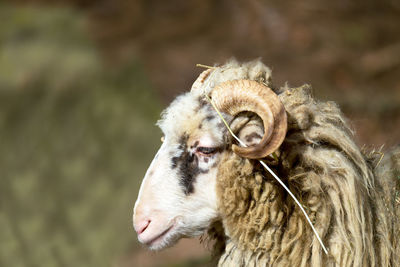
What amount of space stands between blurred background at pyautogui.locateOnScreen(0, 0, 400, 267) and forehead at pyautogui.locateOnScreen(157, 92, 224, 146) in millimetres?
3612

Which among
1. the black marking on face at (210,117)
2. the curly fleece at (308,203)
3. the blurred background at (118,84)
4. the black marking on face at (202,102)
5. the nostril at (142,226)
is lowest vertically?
the curly fleece at (308,203)

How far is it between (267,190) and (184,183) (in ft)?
1.30

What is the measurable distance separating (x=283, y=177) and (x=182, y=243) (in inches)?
202

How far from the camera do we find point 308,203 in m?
2.49

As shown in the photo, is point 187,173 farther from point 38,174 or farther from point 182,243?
point 38,174

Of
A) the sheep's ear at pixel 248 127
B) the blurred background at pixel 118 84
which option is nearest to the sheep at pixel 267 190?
the sheep's ear at pixel 248 127

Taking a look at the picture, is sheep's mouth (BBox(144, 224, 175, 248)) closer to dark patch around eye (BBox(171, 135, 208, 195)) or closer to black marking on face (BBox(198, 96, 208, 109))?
dark patch around eye (BBox(171, 135, 208, 195))

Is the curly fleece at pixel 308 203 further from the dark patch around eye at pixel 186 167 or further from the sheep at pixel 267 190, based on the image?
the dark patch around eye at pixel 186 167

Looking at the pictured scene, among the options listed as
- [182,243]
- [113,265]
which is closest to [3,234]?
[113,265]

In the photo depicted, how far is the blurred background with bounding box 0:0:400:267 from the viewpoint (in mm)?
7477

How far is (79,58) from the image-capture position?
29.7ft

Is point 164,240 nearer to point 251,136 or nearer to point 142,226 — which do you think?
point 142,226

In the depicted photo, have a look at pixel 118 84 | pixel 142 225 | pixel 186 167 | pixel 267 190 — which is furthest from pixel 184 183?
pixel 118 84

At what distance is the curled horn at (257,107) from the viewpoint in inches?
90.4
